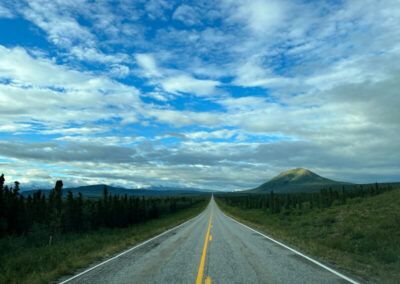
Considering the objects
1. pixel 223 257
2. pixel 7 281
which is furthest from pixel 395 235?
pixel 7 281

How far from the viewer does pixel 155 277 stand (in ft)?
24.5

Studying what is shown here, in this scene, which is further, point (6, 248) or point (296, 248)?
point (6, 248)

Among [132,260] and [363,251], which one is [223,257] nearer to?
[132,260]

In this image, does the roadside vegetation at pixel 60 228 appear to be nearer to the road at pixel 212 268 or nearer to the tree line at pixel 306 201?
the road at pixel 212 268

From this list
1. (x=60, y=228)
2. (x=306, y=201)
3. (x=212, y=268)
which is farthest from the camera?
(x=306, y=201)

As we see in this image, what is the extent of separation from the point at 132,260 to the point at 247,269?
4833 millimetres

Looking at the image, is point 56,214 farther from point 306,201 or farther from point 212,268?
point 306,201

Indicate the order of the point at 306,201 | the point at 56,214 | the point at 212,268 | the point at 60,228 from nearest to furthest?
1. the point at 212,268
2. the point at 56,214
3. the point at 60,228
4. the point at 306,201

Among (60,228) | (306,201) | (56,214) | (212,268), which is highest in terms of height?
(212,268)

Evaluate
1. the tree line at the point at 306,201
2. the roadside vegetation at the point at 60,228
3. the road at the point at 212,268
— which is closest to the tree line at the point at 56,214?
the roadside vegetation at the point at 60,228

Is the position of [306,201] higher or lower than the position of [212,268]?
lower

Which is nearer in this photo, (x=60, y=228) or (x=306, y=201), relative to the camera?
(x=60, y=228)

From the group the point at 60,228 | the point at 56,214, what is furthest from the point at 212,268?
the point at 60,228

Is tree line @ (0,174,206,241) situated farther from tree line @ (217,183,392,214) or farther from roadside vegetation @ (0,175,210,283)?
tree line @ (217,183,392,214)
